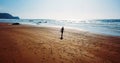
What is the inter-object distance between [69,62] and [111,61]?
2901 mm

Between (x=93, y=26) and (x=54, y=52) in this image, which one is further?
(x=93, y=26)

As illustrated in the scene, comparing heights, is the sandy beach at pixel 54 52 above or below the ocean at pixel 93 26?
above

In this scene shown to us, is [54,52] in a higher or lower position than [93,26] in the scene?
higher

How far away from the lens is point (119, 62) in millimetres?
8492

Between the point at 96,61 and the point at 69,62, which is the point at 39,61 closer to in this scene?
the point at 69,62

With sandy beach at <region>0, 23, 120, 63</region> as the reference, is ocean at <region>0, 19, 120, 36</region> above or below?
below

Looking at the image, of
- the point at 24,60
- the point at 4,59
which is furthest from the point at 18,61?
the point at 4,59

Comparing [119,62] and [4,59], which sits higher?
[4,59]

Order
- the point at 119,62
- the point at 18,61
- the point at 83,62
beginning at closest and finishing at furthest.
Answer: the point at 18,61 < the point at 83,62 < the point at 119,62

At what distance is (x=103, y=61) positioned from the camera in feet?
27.6

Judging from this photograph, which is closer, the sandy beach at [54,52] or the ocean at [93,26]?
the sandy beach at [54,52]

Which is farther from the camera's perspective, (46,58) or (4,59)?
(46,58)

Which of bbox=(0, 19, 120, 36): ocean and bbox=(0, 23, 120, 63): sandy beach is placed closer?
bbox=(0, 23, 120, 63): sandy beach

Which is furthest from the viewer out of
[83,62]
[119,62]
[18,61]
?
[119,62]
